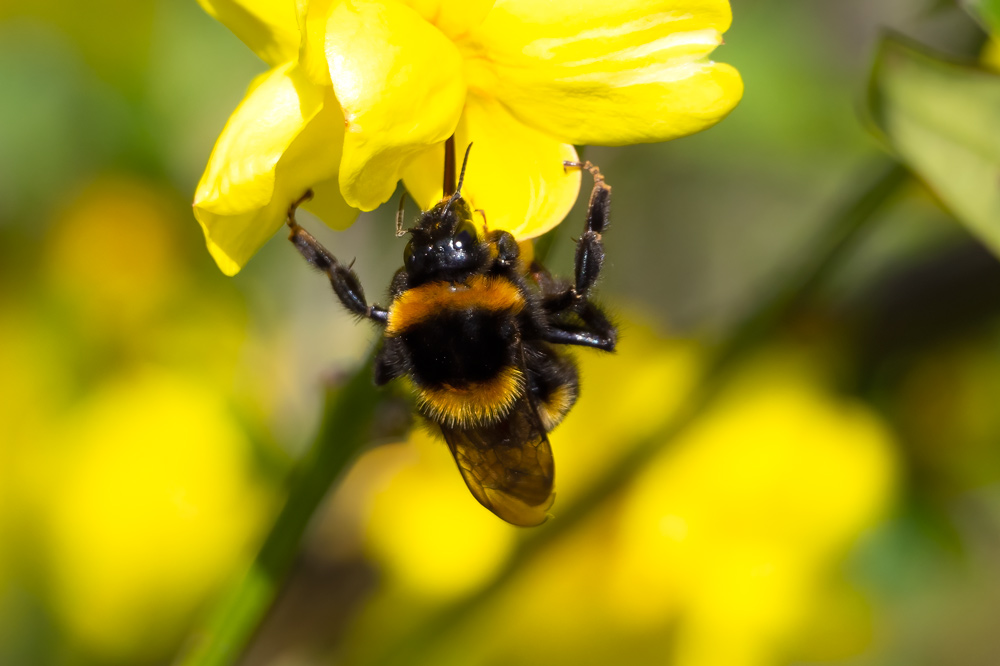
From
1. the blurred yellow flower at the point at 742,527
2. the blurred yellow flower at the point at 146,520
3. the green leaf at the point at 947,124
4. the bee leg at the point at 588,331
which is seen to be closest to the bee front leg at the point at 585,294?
the bee leg at the point at 588,331

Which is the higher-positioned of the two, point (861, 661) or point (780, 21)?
point (780, 21)

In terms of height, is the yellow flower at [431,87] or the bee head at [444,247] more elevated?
the yellow flower at [431,87]

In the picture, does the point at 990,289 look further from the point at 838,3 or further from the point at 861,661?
the point at 838,3

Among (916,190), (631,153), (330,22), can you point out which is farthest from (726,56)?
(330,22)

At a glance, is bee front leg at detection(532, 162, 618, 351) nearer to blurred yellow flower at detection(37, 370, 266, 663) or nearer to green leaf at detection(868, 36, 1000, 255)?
green leaf at detection(868, 36, 1000, 255)

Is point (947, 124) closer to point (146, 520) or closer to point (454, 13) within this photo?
point (454, 13)

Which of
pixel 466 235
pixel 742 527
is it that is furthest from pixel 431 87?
pixel 742 527

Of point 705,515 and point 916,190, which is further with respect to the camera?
point 705,515

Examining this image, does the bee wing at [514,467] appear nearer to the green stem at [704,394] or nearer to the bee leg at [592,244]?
the bee leg at [592,244]
